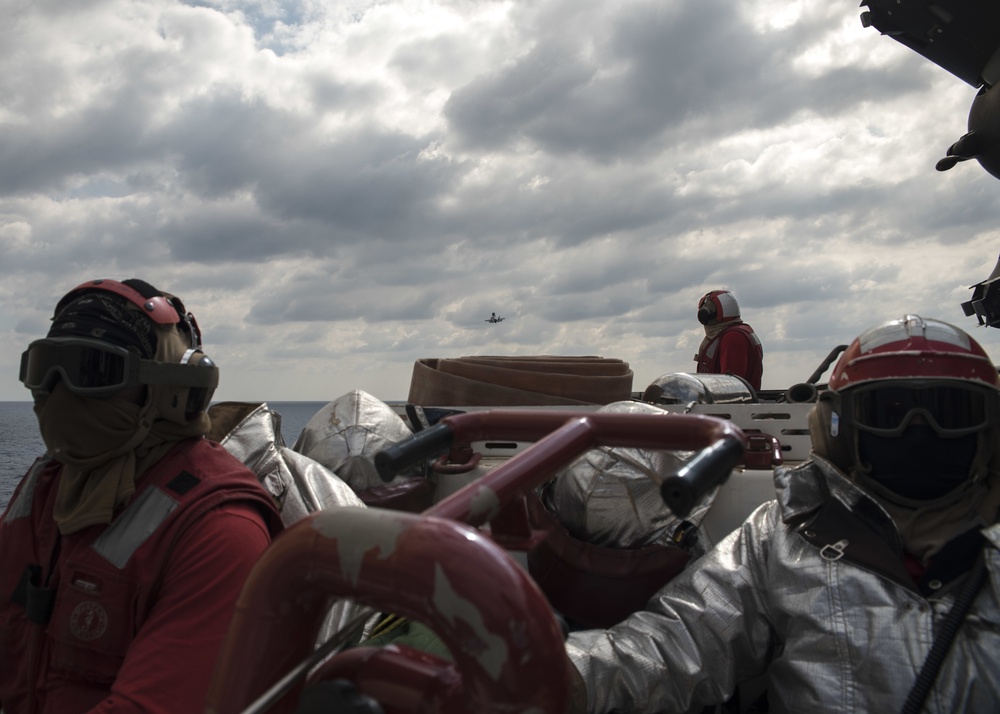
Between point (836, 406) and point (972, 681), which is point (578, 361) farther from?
point (972, 681)

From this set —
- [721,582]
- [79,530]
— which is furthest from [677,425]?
[79,530]

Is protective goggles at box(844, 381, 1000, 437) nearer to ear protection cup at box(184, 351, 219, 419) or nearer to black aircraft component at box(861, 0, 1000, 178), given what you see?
ear protection cup at box(184, 351, 219, 419)

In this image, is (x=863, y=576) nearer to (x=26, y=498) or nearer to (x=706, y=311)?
(x=26, y=498)

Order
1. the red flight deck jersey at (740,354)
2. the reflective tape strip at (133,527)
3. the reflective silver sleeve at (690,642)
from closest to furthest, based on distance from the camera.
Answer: the reflective tape strip at (133,527), the reflective silver sleeve at (690,642), the red flight deck jersey at (740,354)

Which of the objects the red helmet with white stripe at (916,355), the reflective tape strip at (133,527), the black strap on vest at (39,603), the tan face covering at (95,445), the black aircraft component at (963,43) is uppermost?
the black aircraft component at (963,43)

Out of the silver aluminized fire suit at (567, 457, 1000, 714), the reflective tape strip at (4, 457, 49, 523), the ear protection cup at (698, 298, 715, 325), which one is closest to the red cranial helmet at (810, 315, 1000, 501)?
the silver aluminized fire suit at (567, 457, 1000, 714)

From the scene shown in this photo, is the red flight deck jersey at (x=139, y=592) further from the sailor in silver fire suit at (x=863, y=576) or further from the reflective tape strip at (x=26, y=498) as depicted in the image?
the sailor in silver fire suit at (x=863, y=576)

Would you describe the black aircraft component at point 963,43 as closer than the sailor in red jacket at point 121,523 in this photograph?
No

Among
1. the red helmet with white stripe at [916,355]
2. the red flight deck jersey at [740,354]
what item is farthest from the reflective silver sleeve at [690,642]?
the red flight deck jersey at [740,354]

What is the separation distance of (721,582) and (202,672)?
4.57 ft

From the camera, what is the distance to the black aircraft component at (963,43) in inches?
255

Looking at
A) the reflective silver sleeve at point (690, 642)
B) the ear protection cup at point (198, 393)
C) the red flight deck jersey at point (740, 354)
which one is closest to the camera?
the reflective silver sleeve at point (690, 642)

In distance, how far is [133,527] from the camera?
203cm

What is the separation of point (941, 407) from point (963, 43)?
19.5 ft
